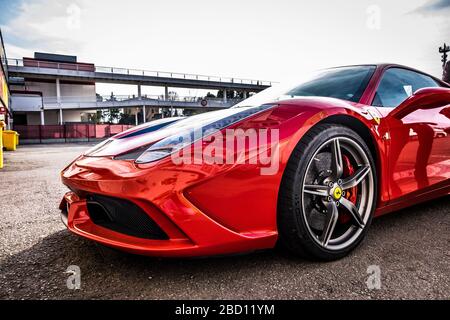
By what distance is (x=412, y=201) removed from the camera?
7.19 ft

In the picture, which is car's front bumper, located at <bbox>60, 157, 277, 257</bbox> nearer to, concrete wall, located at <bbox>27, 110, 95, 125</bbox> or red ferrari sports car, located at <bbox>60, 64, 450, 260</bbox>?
red ferrari sports car, located at <bbox>60, 64, 450, 260</bbox>

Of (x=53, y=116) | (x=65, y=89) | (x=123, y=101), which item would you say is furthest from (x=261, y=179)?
(x=65, y=89)

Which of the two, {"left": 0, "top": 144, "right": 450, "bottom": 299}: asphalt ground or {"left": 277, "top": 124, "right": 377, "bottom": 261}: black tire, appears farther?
{"left": 277, "top": 124, "right": 377, "bottom": 261}: black tire

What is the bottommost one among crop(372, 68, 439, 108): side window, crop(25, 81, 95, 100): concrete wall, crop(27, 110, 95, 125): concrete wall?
crop(372, 68, 439, 108): side window

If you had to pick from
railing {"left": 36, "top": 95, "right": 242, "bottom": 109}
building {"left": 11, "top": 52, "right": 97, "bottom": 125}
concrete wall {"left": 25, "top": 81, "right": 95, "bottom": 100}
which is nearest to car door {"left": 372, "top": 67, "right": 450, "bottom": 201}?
railing {"left": 36, "top": 95, "right": 242, "bottom": 109}

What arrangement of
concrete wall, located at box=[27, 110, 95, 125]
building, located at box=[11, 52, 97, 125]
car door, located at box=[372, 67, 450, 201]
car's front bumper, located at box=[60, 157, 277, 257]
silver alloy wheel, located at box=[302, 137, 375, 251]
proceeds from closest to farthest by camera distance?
car's front bumper, located at box=[60, 157, 277, 257], silver alloy wheel, located at box=[302, 137, 375, 251], car door, located at box=[372, 67, 450, 201], building, located at box=[11, 52, 97, 125], concrete wall, located at box=[27, 110, 95, 125]

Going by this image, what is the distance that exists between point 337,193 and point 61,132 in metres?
27.9

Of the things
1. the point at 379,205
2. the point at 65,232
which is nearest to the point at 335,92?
the point at 379,205

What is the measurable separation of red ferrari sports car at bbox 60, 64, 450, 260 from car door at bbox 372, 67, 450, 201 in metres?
0.01

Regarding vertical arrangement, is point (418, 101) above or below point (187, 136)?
above

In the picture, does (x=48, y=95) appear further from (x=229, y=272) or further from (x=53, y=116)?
(x=229, y=272)

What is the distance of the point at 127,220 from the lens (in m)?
1.43

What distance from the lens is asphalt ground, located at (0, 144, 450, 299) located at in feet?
4.50
